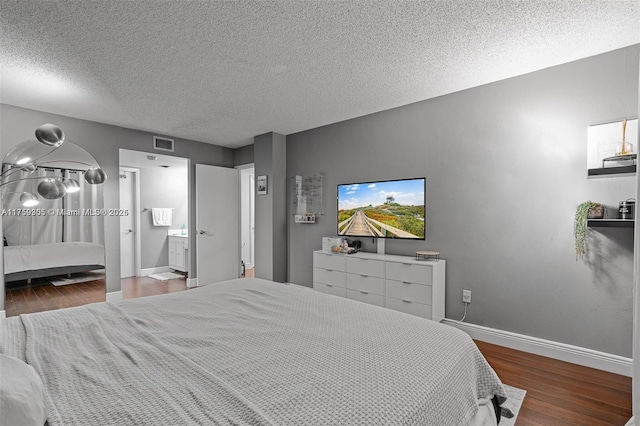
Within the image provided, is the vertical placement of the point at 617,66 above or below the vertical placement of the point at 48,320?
above

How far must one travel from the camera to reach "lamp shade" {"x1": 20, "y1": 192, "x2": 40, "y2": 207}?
335 centimetres

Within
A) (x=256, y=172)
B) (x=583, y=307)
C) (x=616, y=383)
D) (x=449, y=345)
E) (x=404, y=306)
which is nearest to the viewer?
(x=449, y=345)

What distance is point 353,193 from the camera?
4.00 m

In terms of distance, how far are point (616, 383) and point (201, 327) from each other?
115 inches

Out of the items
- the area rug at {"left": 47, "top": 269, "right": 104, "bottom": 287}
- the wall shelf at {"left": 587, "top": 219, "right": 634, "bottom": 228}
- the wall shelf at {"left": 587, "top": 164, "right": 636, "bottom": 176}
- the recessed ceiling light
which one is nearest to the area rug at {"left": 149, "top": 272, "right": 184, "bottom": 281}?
the area rug at {"left": 47, "top": 269, "right": 104, "bottom": 287}

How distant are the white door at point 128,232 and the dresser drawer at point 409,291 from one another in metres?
5.08

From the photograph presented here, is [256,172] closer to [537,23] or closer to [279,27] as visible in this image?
[279,27]

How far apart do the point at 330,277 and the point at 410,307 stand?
1082 mm

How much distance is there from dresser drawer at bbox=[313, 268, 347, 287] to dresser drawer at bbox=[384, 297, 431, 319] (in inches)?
23.7

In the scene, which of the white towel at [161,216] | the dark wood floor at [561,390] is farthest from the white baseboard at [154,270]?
the dark wood floor at [561,390]

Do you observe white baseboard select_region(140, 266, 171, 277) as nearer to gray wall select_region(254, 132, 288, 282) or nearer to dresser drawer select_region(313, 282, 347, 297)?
gray wall select_region(254, 132, 288, 282)

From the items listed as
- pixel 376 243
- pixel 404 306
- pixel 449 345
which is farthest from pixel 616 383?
pixel 376 243

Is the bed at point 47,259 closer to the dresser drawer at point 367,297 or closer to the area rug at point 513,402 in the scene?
the dresser drawer at point 367,297

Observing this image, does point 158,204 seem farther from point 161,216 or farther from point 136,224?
point 136,224
